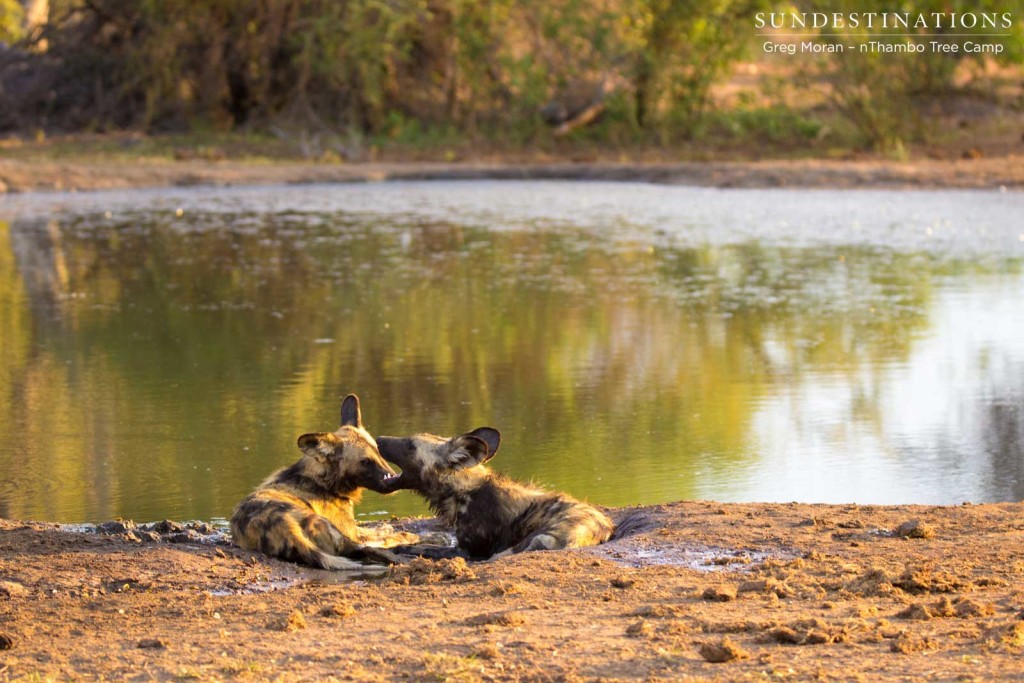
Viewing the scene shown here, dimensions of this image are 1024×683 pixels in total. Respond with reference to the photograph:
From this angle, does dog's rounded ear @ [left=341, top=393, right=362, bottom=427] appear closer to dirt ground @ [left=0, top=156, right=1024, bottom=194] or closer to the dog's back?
the dog's back

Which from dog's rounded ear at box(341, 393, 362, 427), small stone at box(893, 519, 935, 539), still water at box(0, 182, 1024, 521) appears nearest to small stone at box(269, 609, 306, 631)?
dog's rounded ear at box(341, 393, 362, 427)

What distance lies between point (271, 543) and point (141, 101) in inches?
1116

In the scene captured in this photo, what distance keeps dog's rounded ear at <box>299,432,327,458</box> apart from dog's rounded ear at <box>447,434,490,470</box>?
0.57 meters

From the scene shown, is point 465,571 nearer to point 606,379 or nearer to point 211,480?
point 211,480

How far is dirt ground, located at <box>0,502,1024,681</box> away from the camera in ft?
13.6

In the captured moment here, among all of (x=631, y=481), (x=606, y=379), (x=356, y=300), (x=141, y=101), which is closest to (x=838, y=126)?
(x=141, y=101)

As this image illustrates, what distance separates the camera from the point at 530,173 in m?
27.3

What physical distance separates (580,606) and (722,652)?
823 millimetres

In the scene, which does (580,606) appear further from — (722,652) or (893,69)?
(893,69)

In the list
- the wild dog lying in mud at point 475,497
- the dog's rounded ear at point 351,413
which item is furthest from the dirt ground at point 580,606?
the dog's rounded ear at point 351,413

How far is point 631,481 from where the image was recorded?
7.60 meters

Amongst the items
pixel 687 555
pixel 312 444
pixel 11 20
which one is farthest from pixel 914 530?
pixel 11 20

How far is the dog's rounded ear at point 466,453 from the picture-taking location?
6.36 m

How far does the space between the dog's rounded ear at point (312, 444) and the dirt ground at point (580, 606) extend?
22.8 inches
